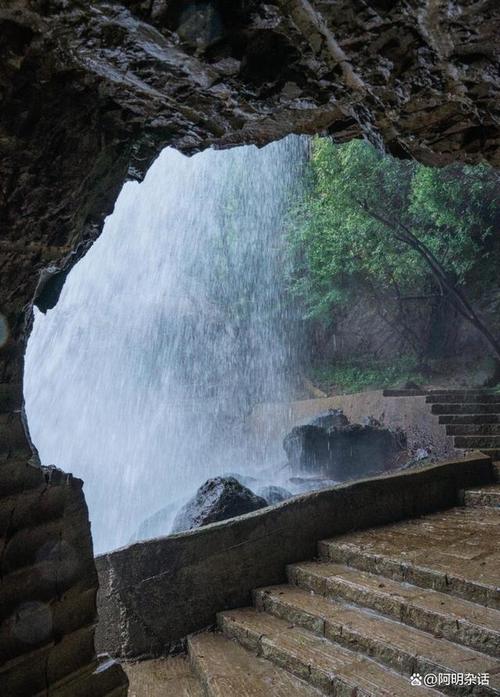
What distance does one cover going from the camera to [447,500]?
6.24 meters

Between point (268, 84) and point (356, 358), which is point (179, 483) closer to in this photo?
point (356, 358)

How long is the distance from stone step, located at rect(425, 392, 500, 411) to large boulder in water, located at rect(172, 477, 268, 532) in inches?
221

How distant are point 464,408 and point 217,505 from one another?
20.5 ft

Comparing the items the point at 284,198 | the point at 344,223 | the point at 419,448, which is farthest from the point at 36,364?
the point at 419,448

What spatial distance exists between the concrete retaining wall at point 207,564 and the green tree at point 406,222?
8.03 metres

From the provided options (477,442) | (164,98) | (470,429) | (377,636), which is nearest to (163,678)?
(377,636)

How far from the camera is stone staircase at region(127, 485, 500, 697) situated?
129 inches

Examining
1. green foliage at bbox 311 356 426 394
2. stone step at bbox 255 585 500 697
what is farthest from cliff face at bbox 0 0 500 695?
green foliage at bbox 311 356 426 394

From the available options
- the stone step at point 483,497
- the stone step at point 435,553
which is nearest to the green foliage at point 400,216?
the stone step at point 483,497

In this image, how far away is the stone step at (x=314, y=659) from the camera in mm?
3184

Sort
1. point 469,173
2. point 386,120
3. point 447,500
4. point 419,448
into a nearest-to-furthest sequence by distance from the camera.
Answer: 1. point 386,120
2. point 447,500
3. point 419,448
4. point 469,173

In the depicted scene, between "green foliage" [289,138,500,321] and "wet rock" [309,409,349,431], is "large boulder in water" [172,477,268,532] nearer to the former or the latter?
"wet rock" [309,409,349,431]

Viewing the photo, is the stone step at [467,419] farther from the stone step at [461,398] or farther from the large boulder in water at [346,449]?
the large boulder in water at [346,449]

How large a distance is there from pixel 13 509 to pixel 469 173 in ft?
40.9
